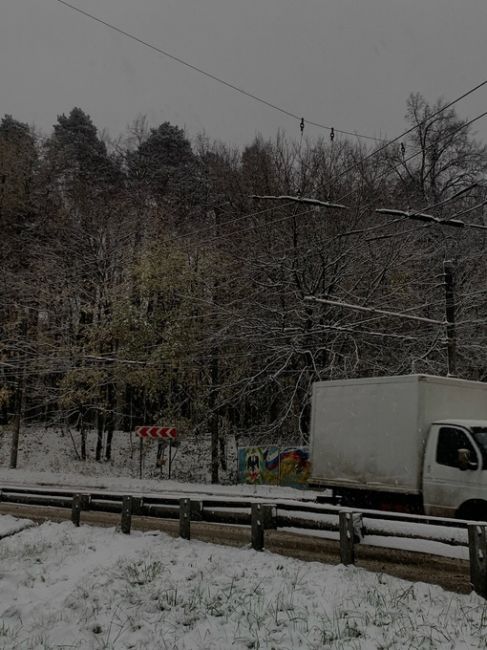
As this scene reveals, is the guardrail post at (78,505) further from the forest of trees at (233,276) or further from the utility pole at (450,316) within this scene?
the utility pole at (450,316)

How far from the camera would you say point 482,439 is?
11391mm

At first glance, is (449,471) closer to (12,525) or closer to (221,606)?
(221,606)

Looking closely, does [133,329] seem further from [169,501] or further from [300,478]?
[169,501]

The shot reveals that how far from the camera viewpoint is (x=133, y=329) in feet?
103

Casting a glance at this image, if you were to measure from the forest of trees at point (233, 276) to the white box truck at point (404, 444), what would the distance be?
24.4ft

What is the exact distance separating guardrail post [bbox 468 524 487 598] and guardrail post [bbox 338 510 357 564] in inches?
66.6

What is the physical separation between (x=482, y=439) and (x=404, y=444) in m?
1.54

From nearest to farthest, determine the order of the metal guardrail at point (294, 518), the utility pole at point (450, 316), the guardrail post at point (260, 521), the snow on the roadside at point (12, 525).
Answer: the metal guardrail at point (294, 518) < the guardrail post at point (260, 521) < the snow on the roadside at point (12, 525) < the utility pole at point (450, 316)

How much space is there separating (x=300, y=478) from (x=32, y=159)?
2387 centimetres

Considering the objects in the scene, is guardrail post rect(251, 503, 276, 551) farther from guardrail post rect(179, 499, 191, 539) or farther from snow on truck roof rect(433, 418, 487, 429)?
snow on truck roof rect(433, 418, 487, 429)

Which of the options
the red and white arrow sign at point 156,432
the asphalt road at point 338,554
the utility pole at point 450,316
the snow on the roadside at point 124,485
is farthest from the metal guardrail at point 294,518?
the red and white arrow sign at point 156,432

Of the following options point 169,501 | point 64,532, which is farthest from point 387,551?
point 64,532

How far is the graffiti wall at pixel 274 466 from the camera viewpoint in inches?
972

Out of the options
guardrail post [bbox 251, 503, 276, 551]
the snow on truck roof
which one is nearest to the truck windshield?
the snow on truck roof
